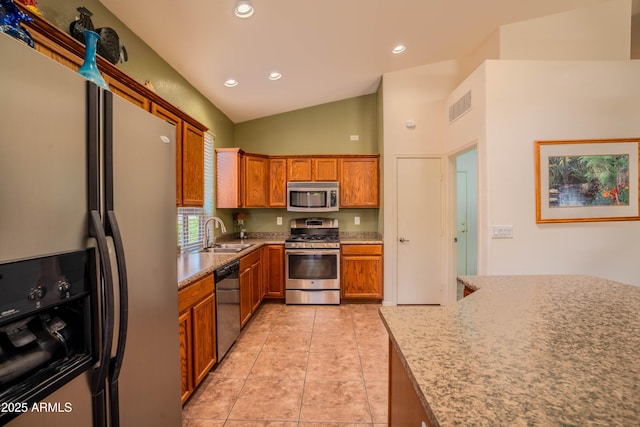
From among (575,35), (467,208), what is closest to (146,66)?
(575,35)

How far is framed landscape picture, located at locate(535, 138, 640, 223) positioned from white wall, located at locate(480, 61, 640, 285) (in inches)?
2.9

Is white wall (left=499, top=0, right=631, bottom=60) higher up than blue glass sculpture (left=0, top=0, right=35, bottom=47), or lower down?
higher up

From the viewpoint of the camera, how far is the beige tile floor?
178 cm

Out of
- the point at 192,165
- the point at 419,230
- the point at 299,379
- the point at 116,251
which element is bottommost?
the point at 299,379

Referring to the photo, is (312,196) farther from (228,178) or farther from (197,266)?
(197,266)

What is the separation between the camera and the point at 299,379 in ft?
7.10

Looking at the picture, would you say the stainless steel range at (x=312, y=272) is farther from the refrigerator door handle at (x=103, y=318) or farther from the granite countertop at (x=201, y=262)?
the refrigerator door handle at (x=103, y=318)

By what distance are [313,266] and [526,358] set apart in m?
3.15

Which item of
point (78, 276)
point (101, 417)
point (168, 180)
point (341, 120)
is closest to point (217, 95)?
point (341, 120)

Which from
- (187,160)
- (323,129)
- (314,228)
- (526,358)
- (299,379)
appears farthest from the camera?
(323,129)

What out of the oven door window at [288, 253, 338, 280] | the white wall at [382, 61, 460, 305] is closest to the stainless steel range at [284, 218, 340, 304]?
the oven door window at [288, 253, 338, 280]

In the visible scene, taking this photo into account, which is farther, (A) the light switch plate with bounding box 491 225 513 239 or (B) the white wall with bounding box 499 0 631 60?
(B) the white wall with bounding box 499 0 631 60

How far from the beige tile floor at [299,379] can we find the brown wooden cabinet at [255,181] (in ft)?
5.83

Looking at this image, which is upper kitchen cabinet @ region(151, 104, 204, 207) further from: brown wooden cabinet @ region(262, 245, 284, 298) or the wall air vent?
the wall air vent
